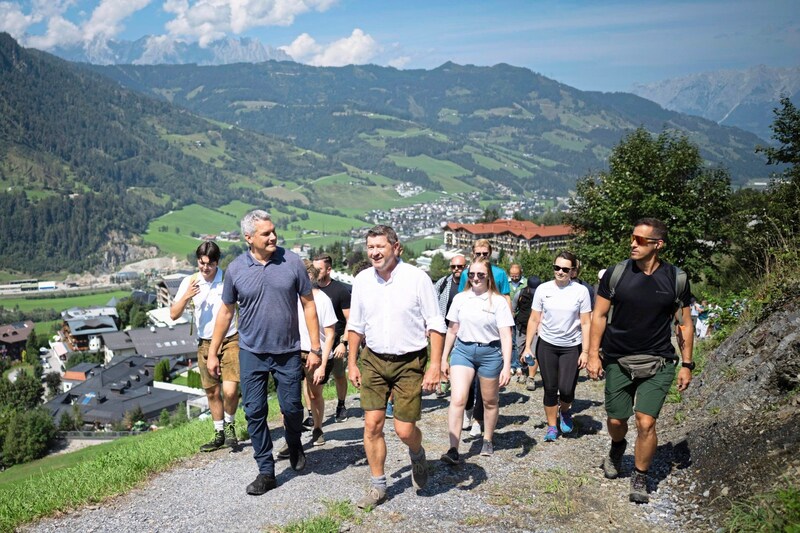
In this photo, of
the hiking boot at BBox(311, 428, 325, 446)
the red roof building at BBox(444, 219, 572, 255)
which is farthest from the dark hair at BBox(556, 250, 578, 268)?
the red roof building at BBox(444, 219, 572, 255)

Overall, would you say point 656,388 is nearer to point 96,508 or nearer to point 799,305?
point 799,305

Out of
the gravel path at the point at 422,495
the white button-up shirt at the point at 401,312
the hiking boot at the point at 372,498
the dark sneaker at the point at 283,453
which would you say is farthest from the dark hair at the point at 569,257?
the dark sneaker at the point at 283,453

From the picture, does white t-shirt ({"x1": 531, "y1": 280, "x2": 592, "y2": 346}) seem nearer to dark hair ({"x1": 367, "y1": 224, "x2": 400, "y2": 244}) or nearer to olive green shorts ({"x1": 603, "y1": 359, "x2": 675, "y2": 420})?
olive green shorts ({"x1": 603, "y1": 359, "x2": 675, "y2": 420})

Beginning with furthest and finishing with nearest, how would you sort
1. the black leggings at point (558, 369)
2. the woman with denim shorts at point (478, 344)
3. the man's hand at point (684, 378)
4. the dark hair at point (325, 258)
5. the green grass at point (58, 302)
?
the green grass at point (58, 302), the dark hair at point (325, 258), the black leggings at point (558, 369), the woman with denim shorts at point (478, 344), the man's hand at point (684, 378)

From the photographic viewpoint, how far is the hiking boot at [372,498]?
491cm

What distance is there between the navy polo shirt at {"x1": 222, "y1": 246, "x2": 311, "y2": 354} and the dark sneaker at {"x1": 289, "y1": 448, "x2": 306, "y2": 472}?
1.25 m

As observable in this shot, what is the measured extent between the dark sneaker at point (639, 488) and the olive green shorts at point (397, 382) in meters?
1.93

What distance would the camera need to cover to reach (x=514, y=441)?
22.8 feet

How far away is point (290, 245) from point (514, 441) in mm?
151696

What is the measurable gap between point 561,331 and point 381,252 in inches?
109

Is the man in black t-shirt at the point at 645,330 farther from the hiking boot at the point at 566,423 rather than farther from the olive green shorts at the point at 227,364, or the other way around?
the olive green shorts at the point at 227,364

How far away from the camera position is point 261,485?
5301 mm

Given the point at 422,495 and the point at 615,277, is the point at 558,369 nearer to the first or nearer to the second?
the point at 615,277

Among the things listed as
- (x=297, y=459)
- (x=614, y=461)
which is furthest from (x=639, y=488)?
(x=297, y=459)
